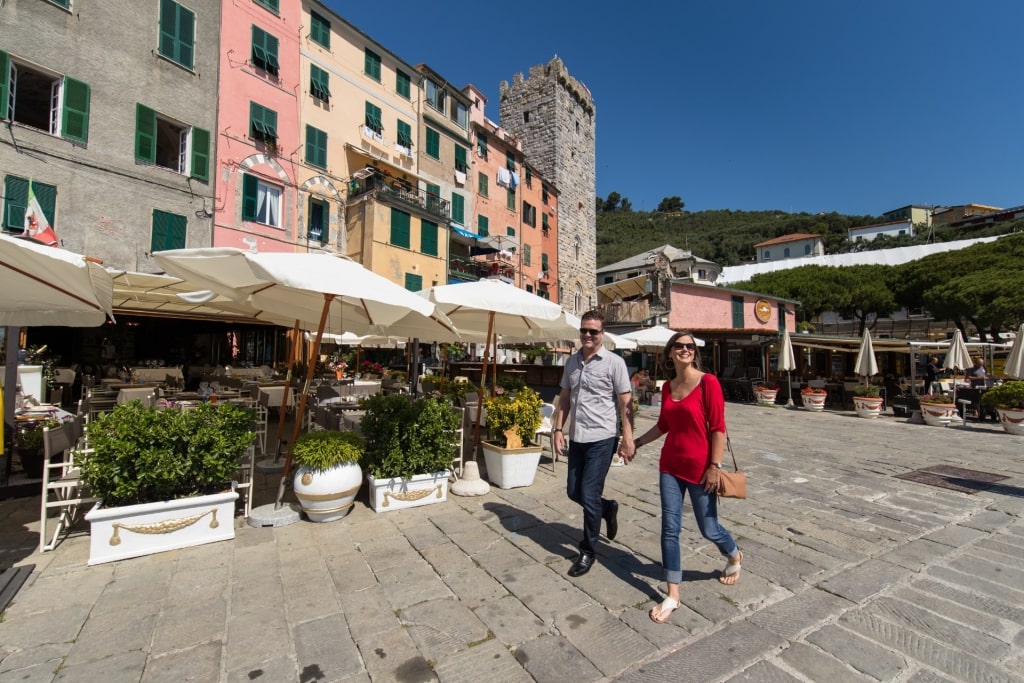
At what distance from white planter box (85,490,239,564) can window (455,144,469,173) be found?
23595mm

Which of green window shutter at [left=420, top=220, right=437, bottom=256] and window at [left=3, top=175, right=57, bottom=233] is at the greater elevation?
green window shutter at [left=420, top=220, right=437, bottom=256]

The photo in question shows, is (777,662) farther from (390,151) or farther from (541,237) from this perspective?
(541,237)

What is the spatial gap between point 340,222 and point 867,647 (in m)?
19.5

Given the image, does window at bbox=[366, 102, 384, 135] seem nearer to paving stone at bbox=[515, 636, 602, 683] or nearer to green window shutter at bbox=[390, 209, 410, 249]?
green window shutter at bbox=[390, 209, 410, 249]

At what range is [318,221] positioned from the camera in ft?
57.9

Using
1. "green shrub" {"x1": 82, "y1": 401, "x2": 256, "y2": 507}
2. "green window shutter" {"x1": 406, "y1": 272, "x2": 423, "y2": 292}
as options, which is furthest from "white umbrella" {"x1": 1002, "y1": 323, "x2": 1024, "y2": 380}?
"green window shutter" {"x1": 406, "y1": 272, "x2": 423, "y2": 292}

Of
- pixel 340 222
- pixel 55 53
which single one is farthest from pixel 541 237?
pixel 55 53

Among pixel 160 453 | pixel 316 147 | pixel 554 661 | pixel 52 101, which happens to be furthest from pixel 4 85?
pixel 554 661

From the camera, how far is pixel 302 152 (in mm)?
17000

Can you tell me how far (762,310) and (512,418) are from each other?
68.3ft

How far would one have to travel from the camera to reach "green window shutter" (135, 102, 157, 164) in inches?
498

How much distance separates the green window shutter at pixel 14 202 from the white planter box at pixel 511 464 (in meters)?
12.9

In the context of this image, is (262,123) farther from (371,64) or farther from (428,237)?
(428,237)

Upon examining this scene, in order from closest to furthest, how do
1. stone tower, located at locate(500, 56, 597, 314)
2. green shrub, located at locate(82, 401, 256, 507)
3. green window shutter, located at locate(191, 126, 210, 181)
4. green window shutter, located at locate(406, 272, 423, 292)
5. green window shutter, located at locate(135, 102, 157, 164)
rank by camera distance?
1. green shrub, located at locate(82, 401, 256, 507)
2. green window shutter, located at locate(135, 102, 157, 164)
3. green window shutter, located at locate(191, 126, 210, 181)
4. green window shutter, located at locate(406, 272, 423, 292)
5. stone tower, located at locate(500, 56, 597, 314)
